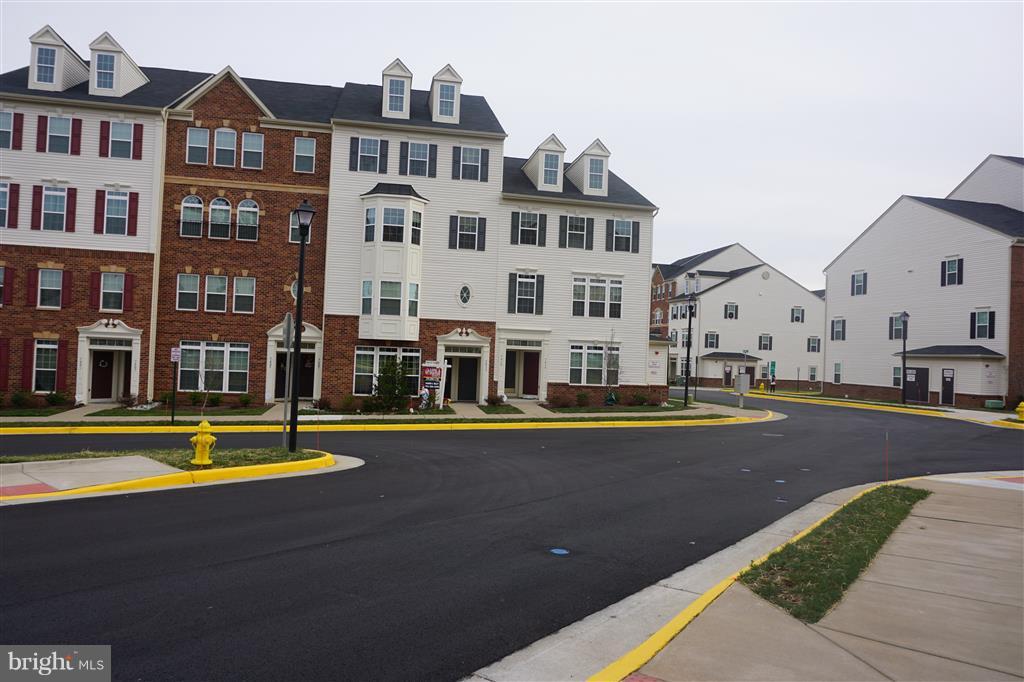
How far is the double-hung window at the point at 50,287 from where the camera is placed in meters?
28.2

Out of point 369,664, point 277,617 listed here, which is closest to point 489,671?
point 369,664

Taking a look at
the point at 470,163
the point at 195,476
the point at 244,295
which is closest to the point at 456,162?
the point at 470,163

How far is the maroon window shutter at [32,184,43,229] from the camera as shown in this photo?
2820cm

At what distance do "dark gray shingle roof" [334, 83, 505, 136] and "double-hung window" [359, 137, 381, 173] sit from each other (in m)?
0.90

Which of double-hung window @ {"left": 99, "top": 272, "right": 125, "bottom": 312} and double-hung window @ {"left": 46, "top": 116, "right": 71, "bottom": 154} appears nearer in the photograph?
double-hung window @ {"left": 46, "top": 116, "right": 71, "bottom": 154}

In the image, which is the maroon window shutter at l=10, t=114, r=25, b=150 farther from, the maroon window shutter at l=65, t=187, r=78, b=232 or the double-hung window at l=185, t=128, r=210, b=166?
the double-hung window at l=185, t=128, r=210, b=166

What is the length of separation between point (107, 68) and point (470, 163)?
1642 cm

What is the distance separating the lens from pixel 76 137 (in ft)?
93.6

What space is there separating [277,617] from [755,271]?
212ft

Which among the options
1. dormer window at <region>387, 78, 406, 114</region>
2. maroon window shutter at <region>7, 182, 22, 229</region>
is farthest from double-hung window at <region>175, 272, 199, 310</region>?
dormer window at <region>387, 78, 406, 114</region>

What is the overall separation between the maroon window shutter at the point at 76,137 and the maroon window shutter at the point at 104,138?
0.81 meters

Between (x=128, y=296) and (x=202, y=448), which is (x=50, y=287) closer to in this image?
(x=128, y=296)

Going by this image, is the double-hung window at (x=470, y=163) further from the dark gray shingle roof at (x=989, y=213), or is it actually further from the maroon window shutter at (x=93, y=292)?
the dark gray shingle roof at (x=989, y=213)

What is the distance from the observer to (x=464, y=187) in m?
31.5
